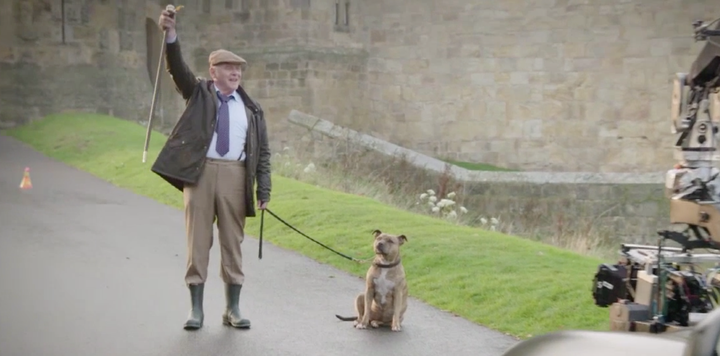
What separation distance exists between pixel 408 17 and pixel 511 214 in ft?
24.0

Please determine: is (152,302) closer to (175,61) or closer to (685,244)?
(175,61)

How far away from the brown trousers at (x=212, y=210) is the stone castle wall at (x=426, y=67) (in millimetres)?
18830

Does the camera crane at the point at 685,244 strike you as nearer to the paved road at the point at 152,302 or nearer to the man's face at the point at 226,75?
the paved road at the point at 152,302

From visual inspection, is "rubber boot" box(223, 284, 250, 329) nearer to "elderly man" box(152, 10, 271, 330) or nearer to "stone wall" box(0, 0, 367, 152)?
"elderly man" box(152, 10, 271, 330)

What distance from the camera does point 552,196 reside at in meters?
23.3

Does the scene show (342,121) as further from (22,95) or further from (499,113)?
(22,95)

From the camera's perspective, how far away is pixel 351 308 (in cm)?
1008

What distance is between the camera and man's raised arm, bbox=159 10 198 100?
844 centimetres

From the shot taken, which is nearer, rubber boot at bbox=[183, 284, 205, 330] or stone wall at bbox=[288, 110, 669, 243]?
rubber boot at bbox=[183, 284, 205, 330]

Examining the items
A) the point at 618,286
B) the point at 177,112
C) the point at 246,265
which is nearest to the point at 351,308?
the point at 246,265

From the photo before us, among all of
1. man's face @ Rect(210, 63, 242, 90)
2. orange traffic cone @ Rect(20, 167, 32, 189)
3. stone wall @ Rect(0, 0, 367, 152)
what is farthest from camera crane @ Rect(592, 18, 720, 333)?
stone wall @ Rect(0, 0, 367, 152)

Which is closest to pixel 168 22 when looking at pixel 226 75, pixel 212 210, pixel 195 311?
pixel 226 75

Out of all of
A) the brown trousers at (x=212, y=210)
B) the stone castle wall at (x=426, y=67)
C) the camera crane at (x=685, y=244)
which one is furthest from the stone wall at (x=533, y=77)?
the camera crane at (x=685, y=244)

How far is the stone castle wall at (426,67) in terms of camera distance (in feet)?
89.4
